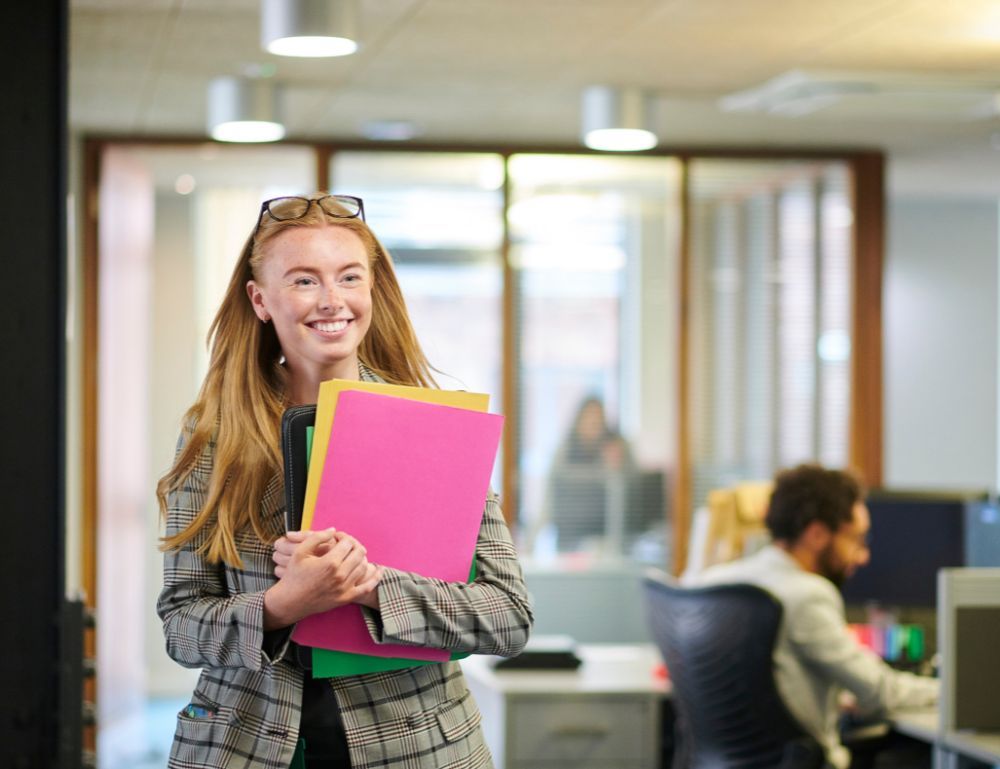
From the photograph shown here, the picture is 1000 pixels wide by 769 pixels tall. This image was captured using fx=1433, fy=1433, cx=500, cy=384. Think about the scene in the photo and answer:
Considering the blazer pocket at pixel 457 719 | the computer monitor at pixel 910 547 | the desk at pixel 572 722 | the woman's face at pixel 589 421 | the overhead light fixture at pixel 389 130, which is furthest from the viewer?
the woman's face at pixel 589 421

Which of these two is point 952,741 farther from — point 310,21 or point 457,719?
point 310,21

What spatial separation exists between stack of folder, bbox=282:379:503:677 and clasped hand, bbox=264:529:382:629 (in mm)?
33

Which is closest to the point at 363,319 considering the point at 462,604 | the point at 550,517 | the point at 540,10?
the point at 462,604

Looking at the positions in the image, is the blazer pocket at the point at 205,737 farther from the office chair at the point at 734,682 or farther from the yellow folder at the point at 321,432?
the office chair at the point at 734,682

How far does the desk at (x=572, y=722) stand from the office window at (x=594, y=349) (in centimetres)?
218

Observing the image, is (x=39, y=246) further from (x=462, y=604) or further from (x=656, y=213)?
(x=656, y=213)

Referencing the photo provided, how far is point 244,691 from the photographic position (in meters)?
1.46

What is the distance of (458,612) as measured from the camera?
1.46 meters

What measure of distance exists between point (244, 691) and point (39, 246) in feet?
1.60

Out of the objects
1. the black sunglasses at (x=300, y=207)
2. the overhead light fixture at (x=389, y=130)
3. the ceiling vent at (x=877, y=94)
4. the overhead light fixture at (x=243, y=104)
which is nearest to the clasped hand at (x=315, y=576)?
the black sunglasses at (x=300, y=207)

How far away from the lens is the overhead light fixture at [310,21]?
3512 millimetres

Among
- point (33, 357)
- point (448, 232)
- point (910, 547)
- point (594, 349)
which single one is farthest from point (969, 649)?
point (448, 232)

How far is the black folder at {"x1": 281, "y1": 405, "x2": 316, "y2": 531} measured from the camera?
4.77ft

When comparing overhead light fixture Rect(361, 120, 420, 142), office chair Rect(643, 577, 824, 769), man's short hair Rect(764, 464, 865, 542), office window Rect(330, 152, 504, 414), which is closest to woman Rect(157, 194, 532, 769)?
office chair Rect(643, 577, 824, 769)
